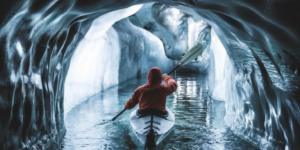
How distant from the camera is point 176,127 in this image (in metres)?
5.93

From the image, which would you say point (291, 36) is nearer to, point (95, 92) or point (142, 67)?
point (95, 92)

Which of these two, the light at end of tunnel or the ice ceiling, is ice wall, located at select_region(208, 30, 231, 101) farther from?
the light at end of tunnel

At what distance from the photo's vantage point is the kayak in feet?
14.9

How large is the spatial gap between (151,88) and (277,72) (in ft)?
6.93

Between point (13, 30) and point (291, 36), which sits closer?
point (291, 36)

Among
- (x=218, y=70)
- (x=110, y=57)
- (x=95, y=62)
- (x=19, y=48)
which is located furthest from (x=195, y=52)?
(x=110, y=57)

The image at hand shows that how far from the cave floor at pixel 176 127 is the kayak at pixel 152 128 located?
13cm

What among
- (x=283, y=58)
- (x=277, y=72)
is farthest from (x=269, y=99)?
(x=283, y=58)

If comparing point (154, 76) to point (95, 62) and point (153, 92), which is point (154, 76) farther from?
point (95, 62)

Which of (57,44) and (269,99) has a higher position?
(57,44)

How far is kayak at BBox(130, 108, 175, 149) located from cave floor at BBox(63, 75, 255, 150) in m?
0.13

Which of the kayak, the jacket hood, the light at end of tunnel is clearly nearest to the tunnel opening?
the kayak

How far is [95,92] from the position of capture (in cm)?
1100

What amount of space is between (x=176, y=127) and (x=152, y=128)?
1.42m
